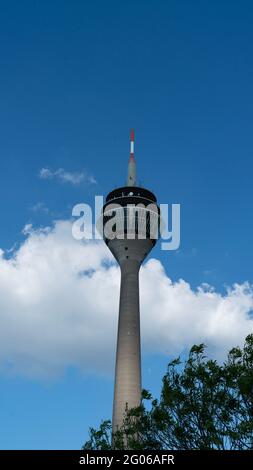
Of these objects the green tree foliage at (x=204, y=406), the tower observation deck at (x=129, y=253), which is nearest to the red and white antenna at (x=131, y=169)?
the tower observation deck at (x=129, y=253)

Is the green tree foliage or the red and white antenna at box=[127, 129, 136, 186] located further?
the red and white antenna at box=[127, 129, 136, 186]

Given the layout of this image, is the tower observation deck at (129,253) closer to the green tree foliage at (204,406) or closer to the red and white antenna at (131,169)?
the red and white antenna at (131,169)

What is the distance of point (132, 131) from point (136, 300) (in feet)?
137

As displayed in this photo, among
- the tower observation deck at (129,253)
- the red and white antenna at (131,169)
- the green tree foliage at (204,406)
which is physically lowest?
the green tree foliage at (204,406)

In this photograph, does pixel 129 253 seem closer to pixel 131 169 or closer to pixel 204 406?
pixel 131 169

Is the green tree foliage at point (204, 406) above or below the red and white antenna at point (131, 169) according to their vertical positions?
below

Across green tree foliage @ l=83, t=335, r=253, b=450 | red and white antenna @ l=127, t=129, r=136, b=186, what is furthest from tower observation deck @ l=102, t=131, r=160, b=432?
green tree foliage @ l=83, t=335, r=253, b=450

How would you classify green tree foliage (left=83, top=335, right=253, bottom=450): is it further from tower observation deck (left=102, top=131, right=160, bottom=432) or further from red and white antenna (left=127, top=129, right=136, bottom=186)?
red and white antenna (left=127, top=129, right=136, bottom=186)

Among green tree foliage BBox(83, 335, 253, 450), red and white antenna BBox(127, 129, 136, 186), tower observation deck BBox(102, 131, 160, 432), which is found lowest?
green tree foliage BBox(83, 335, 253, 450)

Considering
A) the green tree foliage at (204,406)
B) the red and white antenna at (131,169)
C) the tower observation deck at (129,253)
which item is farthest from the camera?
the red and white antenna at (131,169)

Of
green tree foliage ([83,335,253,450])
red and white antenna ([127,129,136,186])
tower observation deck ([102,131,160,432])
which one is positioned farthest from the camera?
red and white antenna ([127,129,136,186])

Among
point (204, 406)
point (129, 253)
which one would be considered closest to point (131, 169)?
point (129, 253)

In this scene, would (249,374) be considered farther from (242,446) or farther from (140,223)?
(140,223)
